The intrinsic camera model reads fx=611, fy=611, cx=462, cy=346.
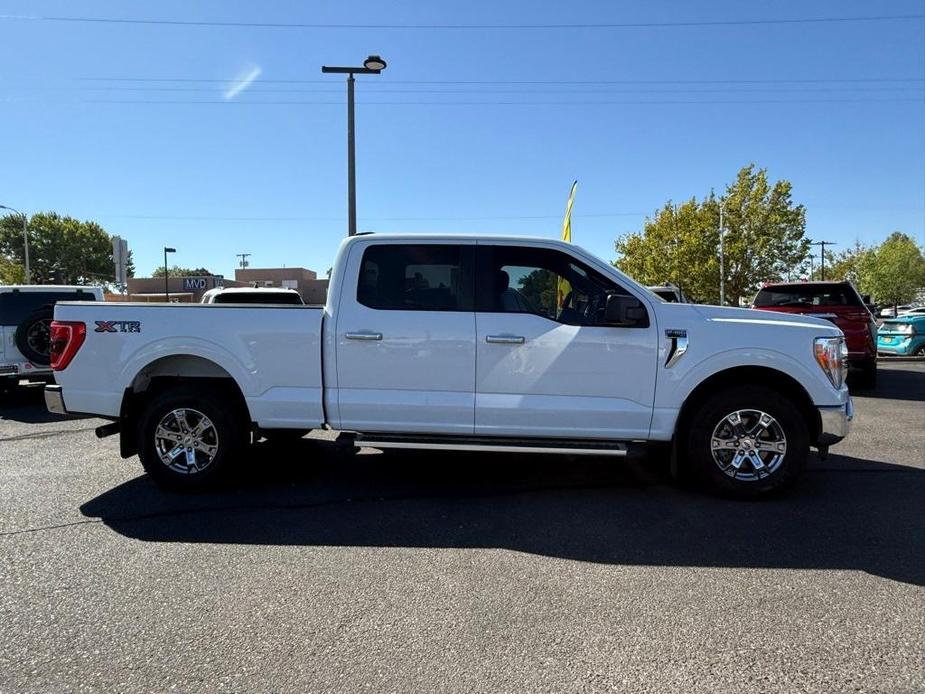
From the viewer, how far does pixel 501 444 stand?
15.6 feet

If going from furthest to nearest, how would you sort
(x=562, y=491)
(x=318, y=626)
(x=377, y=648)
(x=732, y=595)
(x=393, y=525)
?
(x=562, y=491)
(x=393, y=525)
(x=732, y=595)
(x=318, y=626)
(x=377, y=648)

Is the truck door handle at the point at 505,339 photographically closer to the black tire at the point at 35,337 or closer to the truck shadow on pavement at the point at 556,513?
the truck shadow on pavement at the point at 556,513

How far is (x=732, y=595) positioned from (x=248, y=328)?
152 inches

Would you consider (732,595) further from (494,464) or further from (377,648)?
(494,464)

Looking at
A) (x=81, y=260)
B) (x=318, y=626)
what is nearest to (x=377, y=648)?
A: (x=318, y=626)

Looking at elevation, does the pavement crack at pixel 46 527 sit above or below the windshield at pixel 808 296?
below

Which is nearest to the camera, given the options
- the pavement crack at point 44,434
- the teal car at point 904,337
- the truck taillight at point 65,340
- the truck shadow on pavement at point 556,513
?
the truck shadow on pavement at point 556,513

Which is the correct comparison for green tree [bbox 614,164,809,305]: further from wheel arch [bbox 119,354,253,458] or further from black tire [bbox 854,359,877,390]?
wheel arch [bbox 119,354,253,458]

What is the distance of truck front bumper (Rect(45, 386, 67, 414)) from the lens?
5.08 m

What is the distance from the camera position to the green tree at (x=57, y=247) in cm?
7188

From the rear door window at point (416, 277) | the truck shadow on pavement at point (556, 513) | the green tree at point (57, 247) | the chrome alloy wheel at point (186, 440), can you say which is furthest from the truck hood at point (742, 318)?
the green tree at point (57, 247)

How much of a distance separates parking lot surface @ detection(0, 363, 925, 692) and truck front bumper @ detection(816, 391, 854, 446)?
21.8 inches

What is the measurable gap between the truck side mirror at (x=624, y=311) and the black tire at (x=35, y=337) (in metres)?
8.41

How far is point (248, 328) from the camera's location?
4.92 m
